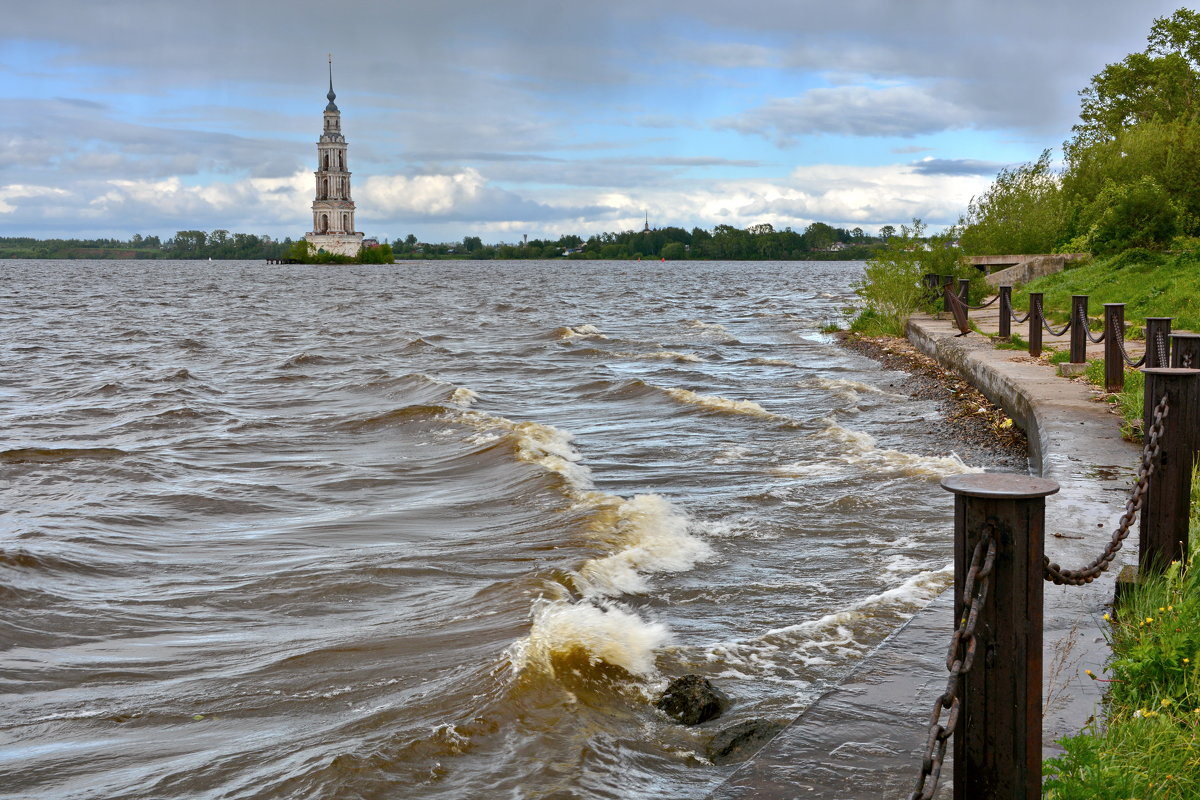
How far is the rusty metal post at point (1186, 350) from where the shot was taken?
6703 mm

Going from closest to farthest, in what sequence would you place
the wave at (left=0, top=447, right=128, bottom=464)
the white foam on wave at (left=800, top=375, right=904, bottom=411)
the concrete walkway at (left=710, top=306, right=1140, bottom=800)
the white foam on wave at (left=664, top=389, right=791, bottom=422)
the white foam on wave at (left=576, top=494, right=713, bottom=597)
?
the concrete walkway at (left=710, top=306, right=1140, bottom=800)
the white foam on wave at (left=576, top=494, right=713, bottom=597)
the wave at (left=0, top=447, right=128, bottom=464)
the white foam on wave at (left=664, top=389, right=791, bottom=422)
the white foam on wave at (left=800, top=375, right=904, bottom=411)

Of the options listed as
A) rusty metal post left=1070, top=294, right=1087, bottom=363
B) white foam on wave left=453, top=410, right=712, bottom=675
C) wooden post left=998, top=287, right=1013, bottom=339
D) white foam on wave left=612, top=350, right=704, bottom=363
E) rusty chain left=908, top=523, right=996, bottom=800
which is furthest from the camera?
white foam on wave left=612, top=350, right=704, bottom=363

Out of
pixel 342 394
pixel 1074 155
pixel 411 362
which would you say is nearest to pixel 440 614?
pixel 342 394

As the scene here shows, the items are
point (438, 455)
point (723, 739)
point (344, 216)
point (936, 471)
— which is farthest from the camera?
point (344, 216)

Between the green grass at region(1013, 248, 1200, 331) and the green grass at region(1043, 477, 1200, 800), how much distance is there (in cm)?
1082

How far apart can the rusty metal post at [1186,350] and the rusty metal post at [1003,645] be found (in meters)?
4.55

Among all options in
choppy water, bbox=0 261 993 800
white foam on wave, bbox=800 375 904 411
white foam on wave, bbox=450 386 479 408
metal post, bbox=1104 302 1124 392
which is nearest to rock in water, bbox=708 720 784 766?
choppy water, bbox=0 261 993 800

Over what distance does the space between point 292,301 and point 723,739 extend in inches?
2251

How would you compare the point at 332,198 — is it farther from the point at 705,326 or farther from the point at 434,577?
the point at 434,577

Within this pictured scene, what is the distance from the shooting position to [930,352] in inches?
801

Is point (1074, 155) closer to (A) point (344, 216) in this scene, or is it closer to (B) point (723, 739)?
(B) point (723, 739)

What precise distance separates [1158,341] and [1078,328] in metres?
3.61

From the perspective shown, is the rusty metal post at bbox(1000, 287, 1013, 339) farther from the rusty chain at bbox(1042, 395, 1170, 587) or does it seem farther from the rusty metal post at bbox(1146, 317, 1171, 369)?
the rusty chain at bbox(1042, 395, 1170, 587)

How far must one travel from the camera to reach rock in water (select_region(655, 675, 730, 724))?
5.13 meters
